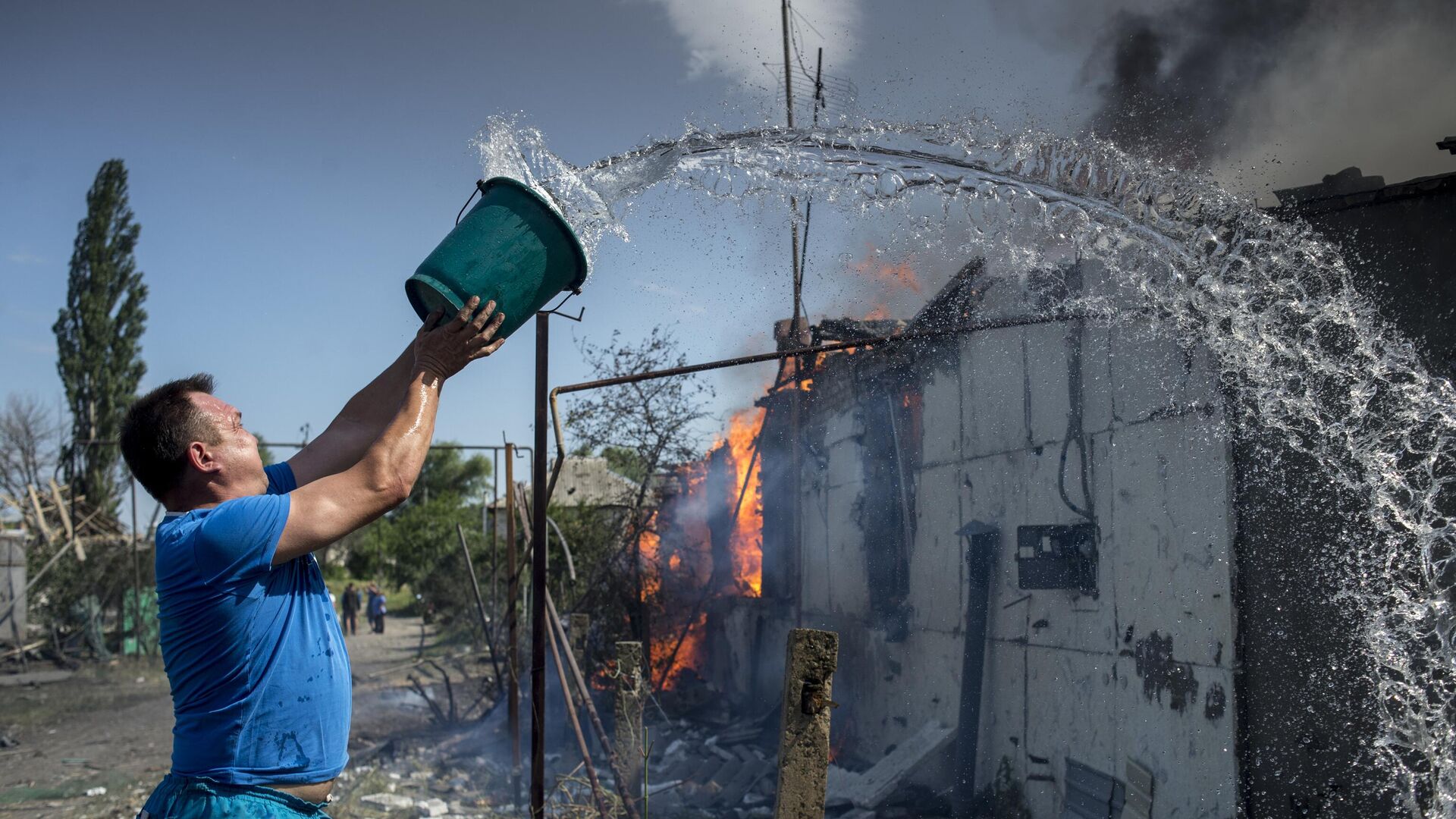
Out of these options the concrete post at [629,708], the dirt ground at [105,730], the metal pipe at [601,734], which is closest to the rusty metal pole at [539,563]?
the metal pipe at [601,734]

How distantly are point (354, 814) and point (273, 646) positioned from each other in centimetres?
661

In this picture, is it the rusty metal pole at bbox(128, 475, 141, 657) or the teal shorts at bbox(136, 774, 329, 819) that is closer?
the teal shorts at bbox(136, 774, 329, 819)

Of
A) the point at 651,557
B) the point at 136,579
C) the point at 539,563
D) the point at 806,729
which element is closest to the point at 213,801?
the point at 806,729

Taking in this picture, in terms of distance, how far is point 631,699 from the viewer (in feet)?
24.0

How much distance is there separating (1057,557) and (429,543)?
106 ft

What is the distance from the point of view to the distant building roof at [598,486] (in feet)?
42.5

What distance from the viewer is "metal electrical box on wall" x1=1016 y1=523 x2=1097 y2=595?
644 centimetres

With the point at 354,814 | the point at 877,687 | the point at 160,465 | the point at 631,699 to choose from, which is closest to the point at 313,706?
the point at 160,465

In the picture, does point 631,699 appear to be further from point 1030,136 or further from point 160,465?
point 160,465

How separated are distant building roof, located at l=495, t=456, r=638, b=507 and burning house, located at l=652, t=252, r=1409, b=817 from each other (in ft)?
7.64

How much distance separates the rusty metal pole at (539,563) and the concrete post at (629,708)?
1529 millimetres

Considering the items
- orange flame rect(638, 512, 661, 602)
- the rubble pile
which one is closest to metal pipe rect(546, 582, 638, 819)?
the rubble pile

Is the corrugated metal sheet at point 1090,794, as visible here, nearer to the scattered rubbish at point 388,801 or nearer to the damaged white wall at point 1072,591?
the damaged white wall at point 1072,591

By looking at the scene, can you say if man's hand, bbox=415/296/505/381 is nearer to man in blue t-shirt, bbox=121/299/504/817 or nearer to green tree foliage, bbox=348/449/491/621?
man in blue t-shirt, bbox=121/299/504/817
